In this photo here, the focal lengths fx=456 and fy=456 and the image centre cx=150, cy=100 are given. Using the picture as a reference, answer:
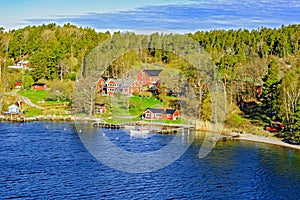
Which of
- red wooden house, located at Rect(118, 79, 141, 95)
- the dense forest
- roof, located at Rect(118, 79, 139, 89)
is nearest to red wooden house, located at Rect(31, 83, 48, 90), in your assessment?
the dense forest

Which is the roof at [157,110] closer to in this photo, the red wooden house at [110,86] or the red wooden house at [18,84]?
the red wooden house at [110,86]

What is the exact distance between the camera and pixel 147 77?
59031 mm

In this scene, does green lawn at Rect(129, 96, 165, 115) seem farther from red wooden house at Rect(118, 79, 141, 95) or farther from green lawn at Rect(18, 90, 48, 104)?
green lawn at Rect(18, 90, 48, 104)

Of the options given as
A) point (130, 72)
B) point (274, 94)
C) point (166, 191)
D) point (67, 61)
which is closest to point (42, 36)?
point (67, 61)

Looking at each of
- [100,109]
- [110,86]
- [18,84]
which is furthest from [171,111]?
[18,84]

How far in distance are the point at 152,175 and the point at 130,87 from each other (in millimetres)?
29286

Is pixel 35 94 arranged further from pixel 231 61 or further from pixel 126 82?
pixel 231 61

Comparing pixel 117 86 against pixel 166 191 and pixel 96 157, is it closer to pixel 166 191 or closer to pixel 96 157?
pixel 96 157

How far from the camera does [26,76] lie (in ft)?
202

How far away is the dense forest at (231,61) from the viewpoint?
134 ft

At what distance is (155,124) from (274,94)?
38.5 feet

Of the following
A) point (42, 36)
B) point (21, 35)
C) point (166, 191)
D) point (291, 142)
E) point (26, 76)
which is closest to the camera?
point (166, 191)

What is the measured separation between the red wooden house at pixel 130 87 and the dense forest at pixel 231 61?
664 cm

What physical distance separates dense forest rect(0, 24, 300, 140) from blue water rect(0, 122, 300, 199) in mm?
6712
